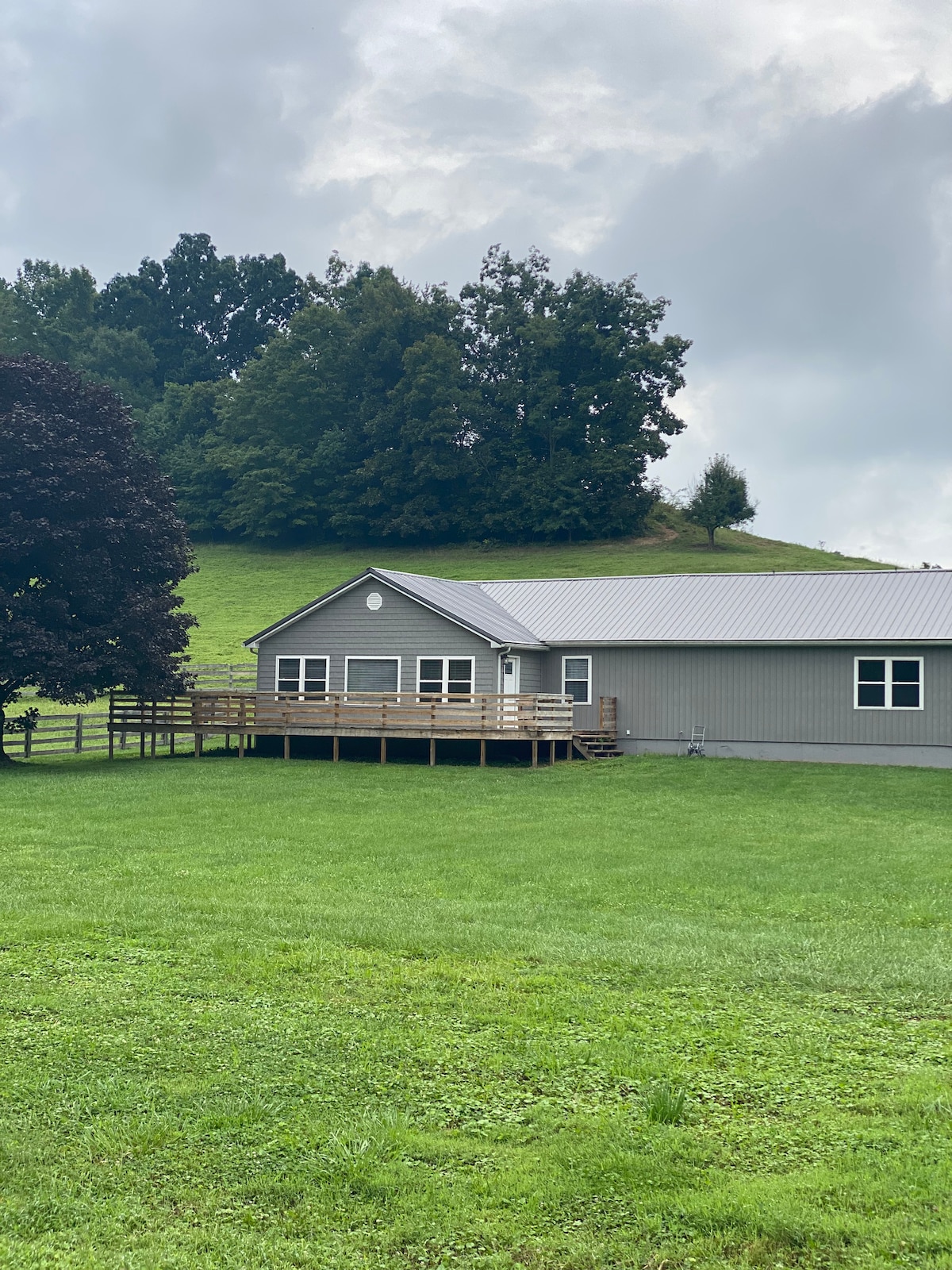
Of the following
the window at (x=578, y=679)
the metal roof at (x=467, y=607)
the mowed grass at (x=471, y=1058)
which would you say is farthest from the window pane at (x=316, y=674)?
the mowed grass at (x=471, y=1058)

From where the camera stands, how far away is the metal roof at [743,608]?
27031 millimetres

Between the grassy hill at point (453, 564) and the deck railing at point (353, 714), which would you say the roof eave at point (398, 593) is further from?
the grassy hill at point (453, 564)

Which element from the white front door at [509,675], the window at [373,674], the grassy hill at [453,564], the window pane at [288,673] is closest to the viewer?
the white front door at [509,675]

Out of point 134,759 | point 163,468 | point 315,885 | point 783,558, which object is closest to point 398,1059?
point 315,885

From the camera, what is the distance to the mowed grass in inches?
179

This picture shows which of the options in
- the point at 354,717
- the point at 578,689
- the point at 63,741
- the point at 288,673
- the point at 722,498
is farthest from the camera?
the point at 722,498

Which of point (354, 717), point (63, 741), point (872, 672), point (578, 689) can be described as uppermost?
point (872, 672)

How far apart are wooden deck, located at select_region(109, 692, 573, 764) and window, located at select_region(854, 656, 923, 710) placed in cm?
675

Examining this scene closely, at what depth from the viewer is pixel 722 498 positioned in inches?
2319

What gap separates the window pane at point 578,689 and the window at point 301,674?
20.4 ft

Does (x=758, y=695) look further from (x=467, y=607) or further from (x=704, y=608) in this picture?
(x=467, y=607)

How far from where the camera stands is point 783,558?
57094 millimetres

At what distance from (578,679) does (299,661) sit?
723cm

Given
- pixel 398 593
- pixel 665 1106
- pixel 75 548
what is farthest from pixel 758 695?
pixel 665 1106
